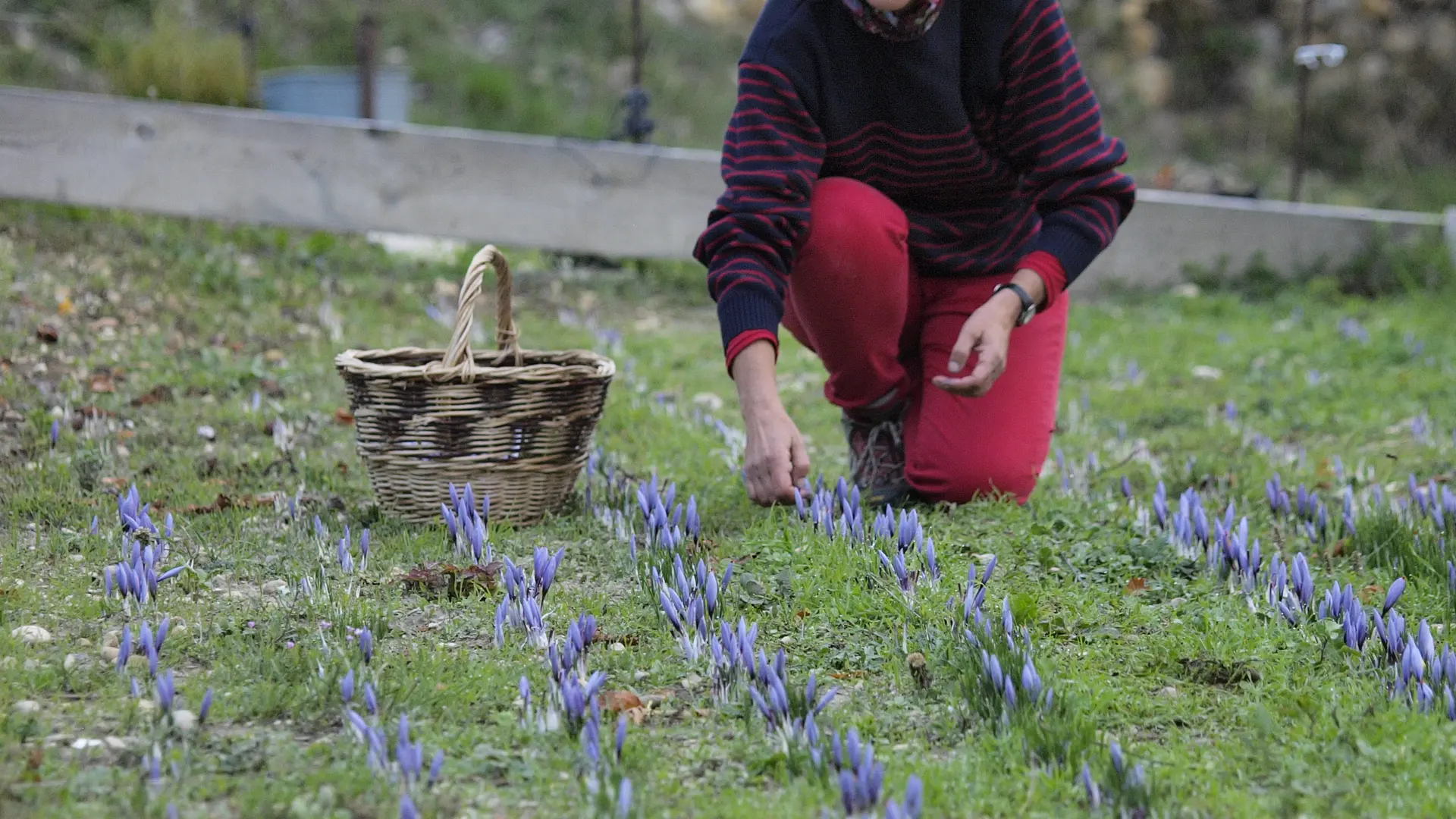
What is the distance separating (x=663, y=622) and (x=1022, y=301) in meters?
1.19

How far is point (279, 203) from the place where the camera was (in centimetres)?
721

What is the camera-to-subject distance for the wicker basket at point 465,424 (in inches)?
132

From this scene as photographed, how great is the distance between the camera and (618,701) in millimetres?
2361

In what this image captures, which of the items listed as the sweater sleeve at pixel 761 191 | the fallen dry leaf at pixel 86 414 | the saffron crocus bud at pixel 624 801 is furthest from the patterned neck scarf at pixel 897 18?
the fallen dry leaf at pixel 86 414

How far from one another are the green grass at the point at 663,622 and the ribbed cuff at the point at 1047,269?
1.88 feet

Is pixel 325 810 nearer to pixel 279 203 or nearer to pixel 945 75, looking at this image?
pixel 945 75

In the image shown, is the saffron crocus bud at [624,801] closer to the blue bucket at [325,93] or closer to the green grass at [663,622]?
the green grass at [663,622]

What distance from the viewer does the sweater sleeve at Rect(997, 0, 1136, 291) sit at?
3389 mm

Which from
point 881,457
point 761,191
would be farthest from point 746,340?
point 881,457

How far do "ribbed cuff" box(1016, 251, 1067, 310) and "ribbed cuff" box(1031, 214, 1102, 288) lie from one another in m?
0.01

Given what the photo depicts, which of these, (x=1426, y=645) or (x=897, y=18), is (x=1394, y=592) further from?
(x=897, y=18)

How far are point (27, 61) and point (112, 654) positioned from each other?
26.7ft

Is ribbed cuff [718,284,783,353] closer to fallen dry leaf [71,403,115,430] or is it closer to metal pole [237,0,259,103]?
fallen dry leaf [71,403,115,430]

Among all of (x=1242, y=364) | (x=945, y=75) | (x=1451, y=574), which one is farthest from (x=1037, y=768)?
(x=1242, y=364)
